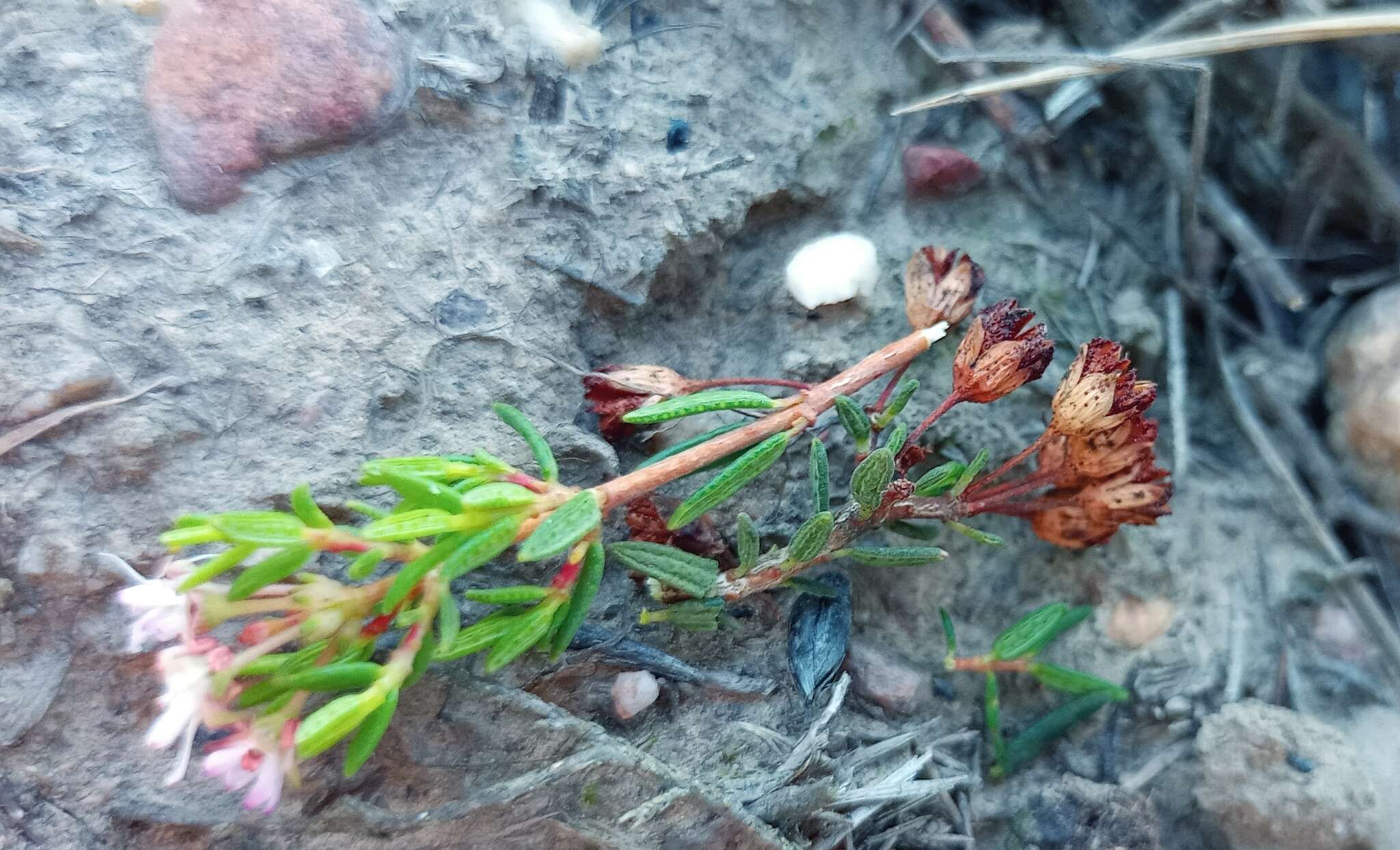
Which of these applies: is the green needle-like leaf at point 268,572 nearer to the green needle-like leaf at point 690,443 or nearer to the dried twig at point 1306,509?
the green needle-like leaf at point 690,443

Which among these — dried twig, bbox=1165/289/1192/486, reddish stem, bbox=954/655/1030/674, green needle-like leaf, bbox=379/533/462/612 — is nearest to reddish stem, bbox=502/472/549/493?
green needle-like leaf, bbox=379/533/462/612

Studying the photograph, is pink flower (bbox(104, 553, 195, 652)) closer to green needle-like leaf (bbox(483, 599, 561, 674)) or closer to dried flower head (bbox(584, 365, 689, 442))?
green needle-like leaf (bbox(483, 599, 561, 674))

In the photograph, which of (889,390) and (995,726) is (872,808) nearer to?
(995,726)

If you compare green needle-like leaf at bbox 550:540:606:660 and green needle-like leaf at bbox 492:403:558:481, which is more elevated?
green needle-like leaf at bbox 492:403:558:481

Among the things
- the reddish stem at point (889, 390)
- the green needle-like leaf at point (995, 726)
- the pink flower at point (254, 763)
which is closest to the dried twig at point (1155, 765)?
the green needle-like leaf at point (995, 726)

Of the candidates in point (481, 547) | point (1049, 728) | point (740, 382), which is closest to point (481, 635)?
point (481, 547)
